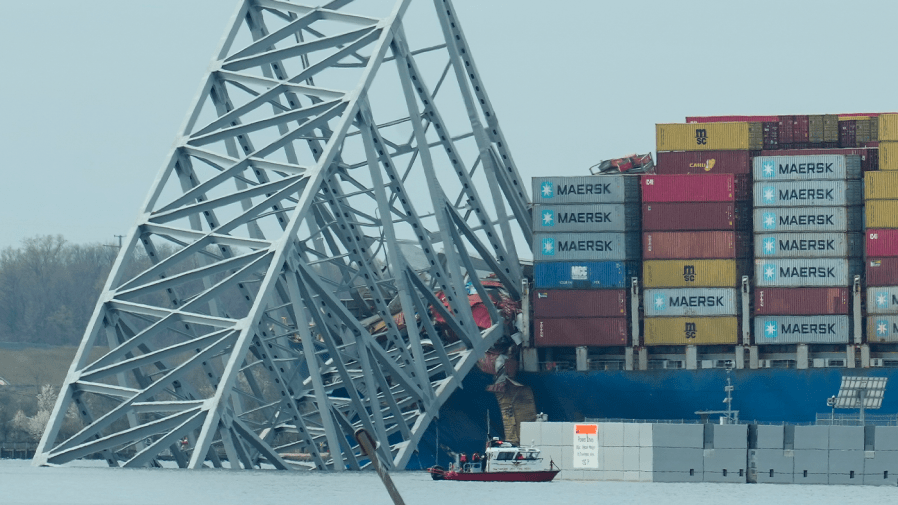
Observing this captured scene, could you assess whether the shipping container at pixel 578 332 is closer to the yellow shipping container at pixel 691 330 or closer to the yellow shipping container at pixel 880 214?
the yellow shipping container at pixel 691 330

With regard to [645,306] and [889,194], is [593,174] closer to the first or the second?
[645,306]

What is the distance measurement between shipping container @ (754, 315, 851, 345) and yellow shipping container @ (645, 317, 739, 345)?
132 centimetres

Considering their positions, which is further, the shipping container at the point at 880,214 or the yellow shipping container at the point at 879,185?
the yellow shipping container at the point at 879,185

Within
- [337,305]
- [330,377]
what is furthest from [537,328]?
[337,305]

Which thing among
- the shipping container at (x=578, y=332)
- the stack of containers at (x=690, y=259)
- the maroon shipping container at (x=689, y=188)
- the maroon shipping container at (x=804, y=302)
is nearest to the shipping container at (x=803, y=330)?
the maroon shipping container at (x=804, y=302)

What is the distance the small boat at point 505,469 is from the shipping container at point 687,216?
1617 cm

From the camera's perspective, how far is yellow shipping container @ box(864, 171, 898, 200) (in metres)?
79.2

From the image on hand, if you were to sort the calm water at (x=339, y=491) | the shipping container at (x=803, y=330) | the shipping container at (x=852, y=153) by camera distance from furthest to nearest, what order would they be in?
the shipping container at (x=852, y=153), the shipping container at (x=803, y=330), the calm water at (x=339, y=491)

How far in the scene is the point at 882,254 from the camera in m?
79.1

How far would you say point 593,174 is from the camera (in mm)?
82938

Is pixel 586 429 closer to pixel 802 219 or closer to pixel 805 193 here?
pixel 802 219

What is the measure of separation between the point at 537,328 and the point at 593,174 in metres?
8.49

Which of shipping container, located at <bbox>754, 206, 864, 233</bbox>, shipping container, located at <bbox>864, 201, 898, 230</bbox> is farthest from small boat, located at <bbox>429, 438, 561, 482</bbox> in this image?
shipping container, located at <bbox>864, 201, 898, 230</bbox>

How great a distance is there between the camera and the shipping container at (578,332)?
7975 centimetres
